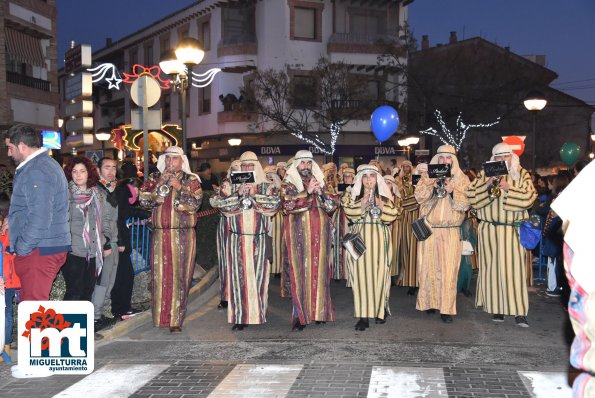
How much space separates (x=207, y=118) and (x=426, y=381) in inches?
1309

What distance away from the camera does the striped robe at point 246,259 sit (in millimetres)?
8352

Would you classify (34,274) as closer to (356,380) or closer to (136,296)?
(356,380)

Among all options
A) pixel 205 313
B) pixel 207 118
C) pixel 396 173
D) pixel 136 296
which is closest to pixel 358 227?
pixel 205 313

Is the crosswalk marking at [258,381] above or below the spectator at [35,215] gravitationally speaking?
below

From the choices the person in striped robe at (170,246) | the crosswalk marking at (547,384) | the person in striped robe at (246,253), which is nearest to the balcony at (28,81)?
the person in striped robe at (170,246)

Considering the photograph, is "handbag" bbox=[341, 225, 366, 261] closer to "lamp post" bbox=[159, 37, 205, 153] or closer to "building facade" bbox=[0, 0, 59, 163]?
"lamp post" bbox=[159, 37, 205, 153]

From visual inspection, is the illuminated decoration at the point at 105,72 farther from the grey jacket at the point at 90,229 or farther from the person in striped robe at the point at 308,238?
the person in striped robe at the point at 308,238

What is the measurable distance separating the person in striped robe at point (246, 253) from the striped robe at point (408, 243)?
3224 mm

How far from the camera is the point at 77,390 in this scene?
5.93 meters

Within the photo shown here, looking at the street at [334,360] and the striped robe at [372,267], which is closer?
the street at [334,360]

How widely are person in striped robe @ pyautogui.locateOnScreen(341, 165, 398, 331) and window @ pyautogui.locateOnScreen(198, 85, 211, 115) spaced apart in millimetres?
30708

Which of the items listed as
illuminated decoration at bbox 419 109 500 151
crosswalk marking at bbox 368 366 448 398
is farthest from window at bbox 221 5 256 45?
crosswalk marking at bbox 368 366 448 398

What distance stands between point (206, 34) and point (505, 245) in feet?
105

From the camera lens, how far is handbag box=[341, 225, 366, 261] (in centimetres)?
827
